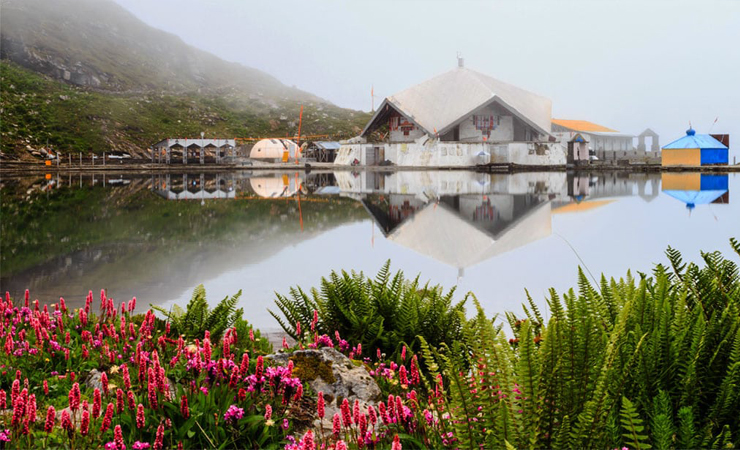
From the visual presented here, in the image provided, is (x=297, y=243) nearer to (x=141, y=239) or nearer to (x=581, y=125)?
(x=141, y=239)

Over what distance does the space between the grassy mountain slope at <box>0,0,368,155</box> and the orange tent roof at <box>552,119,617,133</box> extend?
175 ft

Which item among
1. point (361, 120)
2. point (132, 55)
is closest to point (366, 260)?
point (361, 120)

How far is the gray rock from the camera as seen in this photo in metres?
3.57

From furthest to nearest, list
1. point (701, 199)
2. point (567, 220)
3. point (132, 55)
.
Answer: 1. point (132, 55)
2. point (701, 199)
3. point (567, 220)

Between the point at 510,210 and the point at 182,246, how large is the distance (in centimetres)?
871

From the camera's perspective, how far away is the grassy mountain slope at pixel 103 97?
3381 inches

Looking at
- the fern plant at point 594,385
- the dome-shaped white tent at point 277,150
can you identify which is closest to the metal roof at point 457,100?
the dome-shaped white tent at point 277,150

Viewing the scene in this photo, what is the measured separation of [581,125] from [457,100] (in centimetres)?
2127

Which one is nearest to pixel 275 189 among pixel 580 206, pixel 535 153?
pixel 580 206

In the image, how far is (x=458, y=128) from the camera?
5916 cm

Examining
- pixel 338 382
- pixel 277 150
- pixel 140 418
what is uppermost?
pixel 277 150

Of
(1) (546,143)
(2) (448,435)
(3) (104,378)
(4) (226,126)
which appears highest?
(4) (226,126)

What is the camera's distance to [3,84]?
307ft

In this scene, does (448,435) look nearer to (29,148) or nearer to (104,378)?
(104,378)
